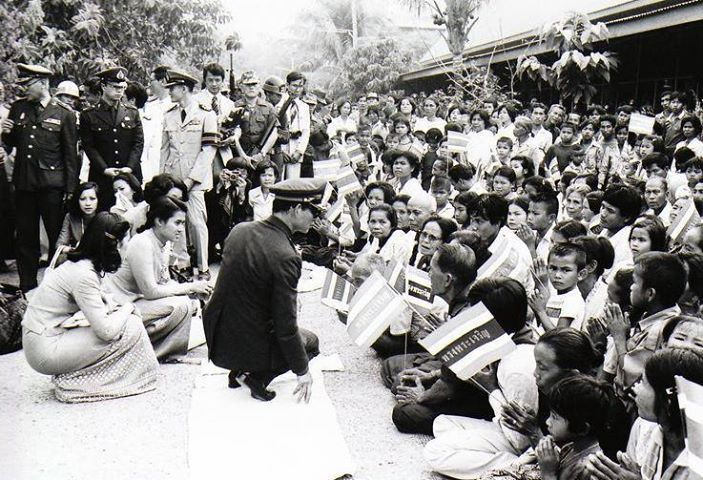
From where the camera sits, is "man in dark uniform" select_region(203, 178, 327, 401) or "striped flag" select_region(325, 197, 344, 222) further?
"striped flag" select_region(325, 197, 344, 222)

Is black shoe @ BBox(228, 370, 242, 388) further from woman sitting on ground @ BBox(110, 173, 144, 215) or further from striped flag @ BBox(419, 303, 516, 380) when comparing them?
woman sitting on ground @ BBox(110, 173, 144, 215)

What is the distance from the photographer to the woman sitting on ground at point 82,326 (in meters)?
4.81

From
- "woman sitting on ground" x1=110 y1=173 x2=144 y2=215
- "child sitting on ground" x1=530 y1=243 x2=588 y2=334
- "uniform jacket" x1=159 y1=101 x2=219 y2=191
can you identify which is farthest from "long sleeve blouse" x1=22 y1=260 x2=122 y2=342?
"uniform jacket" x1=159 y1=101 x2=219 y2=191

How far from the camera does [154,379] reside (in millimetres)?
5207

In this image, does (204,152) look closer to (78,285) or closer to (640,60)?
(78,285)

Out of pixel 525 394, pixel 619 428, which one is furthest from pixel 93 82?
pixel 619 428

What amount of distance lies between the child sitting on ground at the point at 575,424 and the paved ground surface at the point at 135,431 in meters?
1.03

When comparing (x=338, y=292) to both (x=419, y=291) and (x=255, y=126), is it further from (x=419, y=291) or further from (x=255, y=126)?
(x=255, y=126)

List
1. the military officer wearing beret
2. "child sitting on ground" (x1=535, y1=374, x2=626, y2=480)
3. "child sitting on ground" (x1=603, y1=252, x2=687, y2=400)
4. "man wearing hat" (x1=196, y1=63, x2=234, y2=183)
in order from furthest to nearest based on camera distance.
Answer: "man wearing hat" (x1=196, y1=63, x2=234, y2=183)
the military officer wearing beret
"child sitting on ground" (x1=603, y1=252, x2=687, y2=400)
"child sitting on ground" (x1=535, y1=374, x2=626, y2=480)

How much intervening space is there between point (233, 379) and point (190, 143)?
12.2 ft

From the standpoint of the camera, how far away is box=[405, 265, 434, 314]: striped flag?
17.3 ft

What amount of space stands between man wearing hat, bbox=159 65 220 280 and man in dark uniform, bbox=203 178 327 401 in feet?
11.0

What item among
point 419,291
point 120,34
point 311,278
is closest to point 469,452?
point 419,291

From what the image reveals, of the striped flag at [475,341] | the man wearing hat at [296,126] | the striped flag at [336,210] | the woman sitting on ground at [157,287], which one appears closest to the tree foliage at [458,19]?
the man wearing hat at [296,126]
